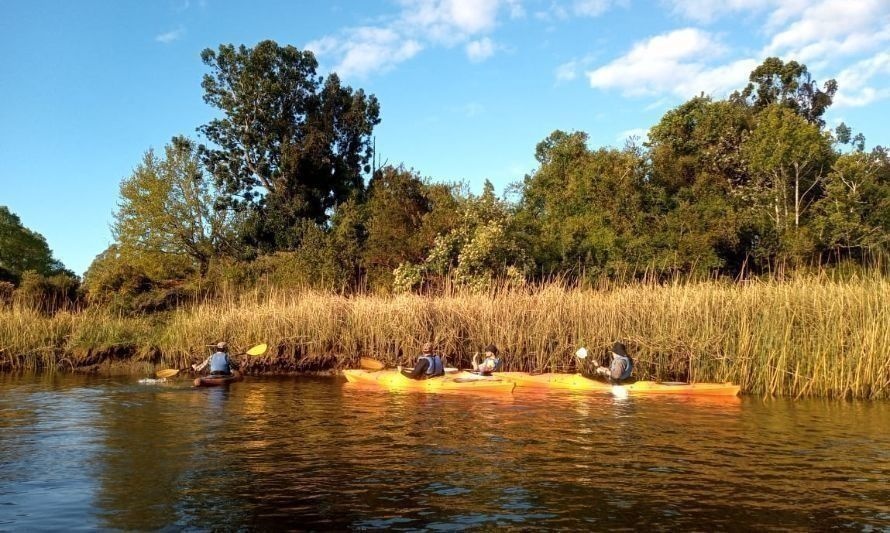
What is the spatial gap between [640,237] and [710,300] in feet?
41.4

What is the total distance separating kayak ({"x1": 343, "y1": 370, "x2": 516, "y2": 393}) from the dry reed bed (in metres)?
1.68

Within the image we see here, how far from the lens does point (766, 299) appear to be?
1412 centimetres

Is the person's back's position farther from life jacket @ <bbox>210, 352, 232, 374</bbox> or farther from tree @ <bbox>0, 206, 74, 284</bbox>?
tree @ <bbox>0, 206, 74, 284</bbox>

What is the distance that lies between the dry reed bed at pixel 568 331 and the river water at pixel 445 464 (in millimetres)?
997

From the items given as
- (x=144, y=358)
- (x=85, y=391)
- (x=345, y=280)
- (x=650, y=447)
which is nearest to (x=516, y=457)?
(x=650, y=447)

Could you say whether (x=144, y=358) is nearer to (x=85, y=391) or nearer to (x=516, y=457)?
(x=85, y=391)

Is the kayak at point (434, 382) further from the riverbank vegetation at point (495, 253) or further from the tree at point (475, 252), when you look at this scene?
the tree at point (475, 252)

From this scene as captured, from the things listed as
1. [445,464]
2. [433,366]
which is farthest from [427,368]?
[445,464]

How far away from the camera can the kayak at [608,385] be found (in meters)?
13.2

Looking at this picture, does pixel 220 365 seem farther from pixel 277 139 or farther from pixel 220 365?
pixel 277 139

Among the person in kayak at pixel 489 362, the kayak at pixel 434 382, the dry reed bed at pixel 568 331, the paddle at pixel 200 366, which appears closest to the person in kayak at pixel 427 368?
the kayak at pixel 434 382

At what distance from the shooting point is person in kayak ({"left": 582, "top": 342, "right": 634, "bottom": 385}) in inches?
554

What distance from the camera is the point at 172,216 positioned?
121 feet

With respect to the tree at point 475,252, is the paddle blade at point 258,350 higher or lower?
lower
